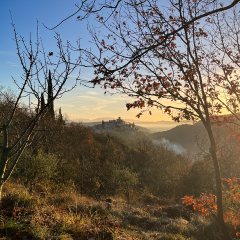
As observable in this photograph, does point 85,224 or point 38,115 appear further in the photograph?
point 85,224

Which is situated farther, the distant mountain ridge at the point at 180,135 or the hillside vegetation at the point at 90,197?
the distant mountain ridge at the point at 180,135

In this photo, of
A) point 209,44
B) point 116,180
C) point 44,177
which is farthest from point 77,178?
point 209,44

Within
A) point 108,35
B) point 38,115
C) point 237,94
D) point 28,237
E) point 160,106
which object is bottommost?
point 28,237

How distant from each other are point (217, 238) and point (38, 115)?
21.1ft

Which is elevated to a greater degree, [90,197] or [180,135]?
[180,135]

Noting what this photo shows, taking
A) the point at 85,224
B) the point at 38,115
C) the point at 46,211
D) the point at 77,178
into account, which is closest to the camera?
the point at 38,115

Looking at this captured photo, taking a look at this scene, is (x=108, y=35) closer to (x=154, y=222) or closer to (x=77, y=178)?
(x=154, y=222)

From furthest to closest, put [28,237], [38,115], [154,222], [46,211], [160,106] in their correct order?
[154,222] → [160,106] → [46,211] → [38,115] → [28,237]

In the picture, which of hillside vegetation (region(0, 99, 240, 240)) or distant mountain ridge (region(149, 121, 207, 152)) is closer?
hillside vegetation (region(0, 99, 240, 240))

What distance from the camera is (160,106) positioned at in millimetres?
5211

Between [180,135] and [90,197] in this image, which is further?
[180,135]

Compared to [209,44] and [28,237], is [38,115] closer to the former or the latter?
[28,237]

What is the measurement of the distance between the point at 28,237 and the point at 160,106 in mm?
4120

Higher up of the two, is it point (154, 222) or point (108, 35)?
point (108, 35)
